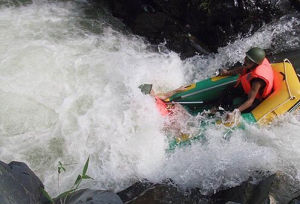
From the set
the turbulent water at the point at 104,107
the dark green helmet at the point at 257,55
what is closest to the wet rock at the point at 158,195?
the turbulent water at the point at 104,107

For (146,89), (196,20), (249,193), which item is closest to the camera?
(249,193)

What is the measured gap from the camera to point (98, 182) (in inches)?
193

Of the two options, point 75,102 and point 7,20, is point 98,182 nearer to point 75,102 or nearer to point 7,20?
point 75,102

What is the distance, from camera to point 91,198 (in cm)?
381

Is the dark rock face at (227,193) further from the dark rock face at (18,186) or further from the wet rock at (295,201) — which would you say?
the dark rock face at (18,186)

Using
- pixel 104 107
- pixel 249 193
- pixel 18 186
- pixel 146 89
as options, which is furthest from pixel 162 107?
pixel 18 186

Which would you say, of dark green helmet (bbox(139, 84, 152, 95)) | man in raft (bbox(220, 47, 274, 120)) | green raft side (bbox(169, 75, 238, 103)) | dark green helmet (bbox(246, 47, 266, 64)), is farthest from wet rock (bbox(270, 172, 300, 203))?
dark green helmet (bbox(139, 84, 152, 95))

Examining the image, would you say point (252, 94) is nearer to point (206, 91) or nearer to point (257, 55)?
point (257, 55)

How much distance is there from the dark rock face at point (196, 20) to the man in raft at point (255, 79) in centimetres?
228

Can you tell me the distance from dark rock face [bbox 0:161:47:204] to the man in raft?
262 cm

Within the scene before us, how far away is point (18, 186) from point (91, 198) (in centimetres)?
74

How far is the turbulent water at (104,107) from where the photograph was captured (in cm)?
489

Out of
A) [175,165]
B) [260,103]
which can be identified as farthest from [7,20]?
[260,103]

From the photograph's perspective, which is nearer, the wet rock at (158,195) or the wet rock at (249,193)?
the wet rock at (249,193)
